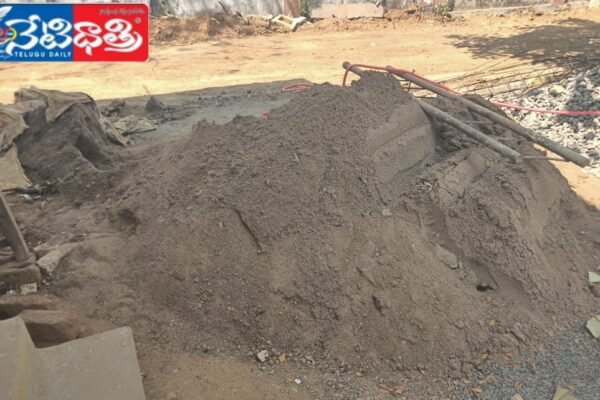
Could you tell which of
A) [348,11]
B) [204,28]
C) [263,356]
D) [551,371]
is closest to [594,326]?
[551,371]

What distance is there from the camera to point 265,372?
290 centimetres

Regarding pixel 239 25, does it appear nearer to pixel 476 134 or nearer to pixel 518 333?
pixel 476 134

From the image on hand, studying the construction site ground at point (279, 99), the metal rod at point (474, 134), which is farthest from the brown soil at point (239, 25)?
the metal rod at point (474, 134)

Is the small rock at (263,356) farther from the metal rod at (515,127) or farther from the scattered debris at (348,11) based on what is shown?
the scattered debris at (348,11)

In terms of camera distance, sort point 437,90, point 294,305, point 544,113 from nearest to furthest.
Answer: point 294,305
point 437,90
point 544,113

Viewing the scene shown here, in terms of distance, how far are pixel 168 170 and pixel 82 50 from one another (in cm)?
819

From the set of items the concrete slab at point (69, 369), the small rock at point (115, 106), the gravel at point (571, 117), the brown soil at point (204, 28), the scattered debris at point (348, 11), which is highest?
the scattered debris at point (348, 11)

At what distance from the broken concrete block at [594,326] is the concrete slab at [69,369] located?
9.22 feet

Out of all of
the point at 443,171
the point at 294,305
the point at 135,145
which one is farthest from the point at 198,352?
the point at 135,145

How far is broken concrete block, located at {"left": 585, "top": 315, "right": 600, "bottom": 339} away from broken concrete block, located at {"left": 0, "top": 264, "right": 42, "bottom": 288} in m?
3.84

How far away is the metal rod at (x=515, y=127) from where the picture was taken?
3447 mm

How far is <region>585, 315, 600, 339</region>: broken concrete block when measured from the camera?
10.3 feet

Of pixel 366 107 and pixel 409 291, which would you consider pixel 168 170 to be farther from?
pixel 409 291

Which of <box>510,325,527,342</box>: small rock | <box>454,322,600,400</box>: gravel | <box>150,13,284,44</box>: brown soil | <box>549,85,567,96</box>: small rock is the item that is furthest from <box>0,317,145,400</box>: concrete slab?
<box>150,13,284,44</box>: brown soil
